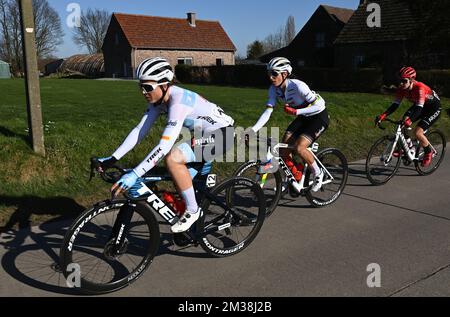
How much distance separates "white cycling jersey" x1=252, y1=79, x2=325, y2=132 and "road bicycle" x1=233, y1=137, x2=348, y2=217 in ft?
1.32

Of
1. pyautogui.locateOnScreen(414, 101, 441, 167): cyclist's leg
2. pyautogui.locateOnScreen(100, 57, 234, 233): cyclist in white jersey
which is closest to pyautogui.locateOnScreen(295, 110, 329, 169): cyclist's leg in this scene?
pyautogui.locateOnScreen(100, 57, 234, 233): cyclist in white jersey

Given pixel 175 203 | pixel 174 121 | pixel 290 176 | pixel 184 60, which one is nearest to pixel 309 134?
pixel 290 176

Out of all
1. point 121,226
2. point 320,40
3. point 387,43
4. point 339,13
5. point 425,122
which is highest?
point 339,13

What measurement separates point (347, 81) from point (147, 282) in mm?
21788

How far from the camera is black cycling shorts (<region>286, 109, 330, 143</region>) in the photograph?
232 inches

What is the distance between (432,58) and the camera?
Answer: 26266 millimetres

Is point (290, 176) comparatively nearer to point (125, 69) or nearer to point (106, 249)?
point (106, 249)

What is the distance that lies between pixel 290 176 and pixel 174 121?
2479 mm

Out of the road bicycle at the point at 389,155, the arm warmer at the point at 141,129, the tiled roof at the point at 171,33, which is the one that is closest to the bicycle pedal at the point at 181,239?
the arm warmer at the point at 141,129

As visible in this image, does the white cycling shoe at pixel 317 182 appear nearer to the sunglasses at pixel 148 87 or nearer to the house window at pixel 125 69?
the sunglasses at pixel 148 87

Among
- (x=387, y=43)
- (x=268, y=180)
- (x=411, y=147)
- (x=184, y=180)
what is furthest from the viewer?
(x=387, y=43)

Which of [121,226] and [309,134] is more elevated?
[309,134]

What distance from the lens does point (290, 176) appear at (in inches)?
229
